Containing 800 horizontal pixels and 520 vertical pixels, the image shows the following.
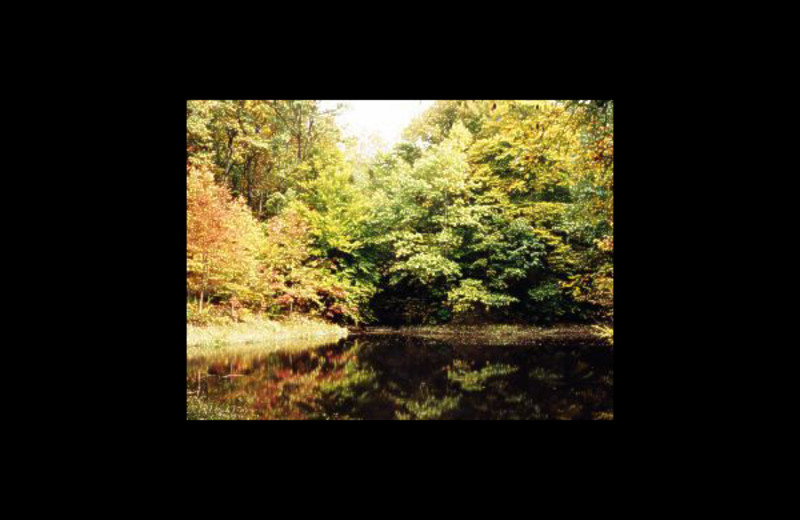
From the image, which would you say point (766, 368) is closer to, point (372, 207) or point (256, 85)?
point (256, 85)

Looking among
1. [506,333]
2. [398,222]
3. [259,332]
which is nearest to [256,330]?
[259,332]

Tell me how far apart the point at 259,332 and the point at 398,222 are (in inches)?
179

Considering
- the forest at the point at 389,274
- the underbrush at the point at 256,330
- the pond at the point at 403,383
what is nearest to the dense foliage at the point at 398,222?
Answer: the forest at the point at 389,274

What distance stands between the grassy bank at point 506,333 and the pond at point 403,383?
0.85 m

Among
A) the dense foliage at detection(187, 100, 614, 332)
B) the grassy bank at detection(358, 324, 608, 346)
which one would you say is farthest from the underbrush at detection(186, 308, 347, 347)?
the grassy bank at detection(358, 324, 608, 346)

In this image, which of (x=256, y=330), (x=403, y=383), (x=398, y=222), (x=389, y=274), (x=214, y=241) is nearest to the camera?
(x=403, y=383)

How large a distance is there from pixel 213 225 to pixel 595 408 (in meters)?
6.06

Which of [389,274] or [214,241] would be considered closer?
[214,241]

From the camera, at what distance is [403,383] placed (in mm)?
5434

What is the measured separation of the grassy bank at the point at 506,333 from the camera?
9016mm

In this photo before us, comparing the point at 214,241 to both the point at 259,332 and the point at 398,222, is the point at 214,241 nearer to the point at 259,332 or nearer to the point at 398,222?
the point at 259,332

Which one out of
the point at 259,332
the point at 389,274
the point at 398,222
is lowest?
the point at 259,332

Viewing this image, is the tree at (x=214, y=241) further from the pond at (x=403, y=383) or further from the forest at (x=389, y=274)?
the pond at (x=403, y=383)

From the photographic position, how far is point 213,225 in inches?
271
